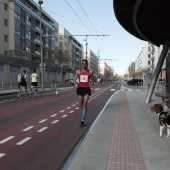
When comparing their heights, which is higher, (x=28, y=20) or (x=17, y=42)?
(x=28, y=20)

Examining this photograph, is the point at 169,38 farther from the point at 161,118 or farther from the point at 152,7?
the point at 161,118

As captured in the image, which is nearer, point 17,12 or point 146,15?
point 146,15

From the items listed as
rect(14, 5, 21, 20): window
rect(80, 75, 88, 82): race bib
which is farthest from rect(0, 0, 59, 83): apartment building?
rect(80, 75, 88, 82): race bib

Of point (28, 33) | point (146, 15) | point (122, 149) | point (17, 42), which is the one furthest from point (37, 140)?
point (28, 33)

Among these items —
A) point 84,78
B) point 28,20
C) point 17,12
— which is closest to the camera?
point 84,78

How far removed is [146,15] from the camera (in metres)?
11.8

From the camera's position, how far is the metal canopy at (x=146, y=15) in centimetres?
1009

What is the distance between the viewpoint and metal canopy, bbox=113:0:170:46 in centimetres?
1009

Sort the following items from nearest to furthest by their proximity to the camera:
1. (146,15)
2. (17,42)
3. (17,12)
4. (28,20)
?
(146,15), (17,12), (17,42), (28,20)

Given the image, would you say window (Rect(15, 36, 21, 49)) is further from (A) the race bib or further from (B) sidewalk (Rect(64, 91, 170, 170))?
(B) sidewalk (Rect(64, 91, 170, 170))

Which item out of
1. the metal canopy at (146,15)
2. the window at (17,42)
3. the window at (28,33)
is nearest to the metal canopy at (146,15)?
the metal canopy at (146,15)

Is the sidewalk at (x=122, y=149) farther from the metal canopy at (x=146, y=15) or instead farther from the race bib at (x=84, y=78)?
the metal canopy at (x=146, y=15)

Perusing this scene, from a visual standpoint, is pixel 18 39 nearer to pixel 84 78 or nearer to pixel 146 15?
pixel 146 15

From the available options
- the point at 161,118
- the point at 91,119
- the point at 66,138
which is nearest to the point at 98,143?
the point at 66,138
